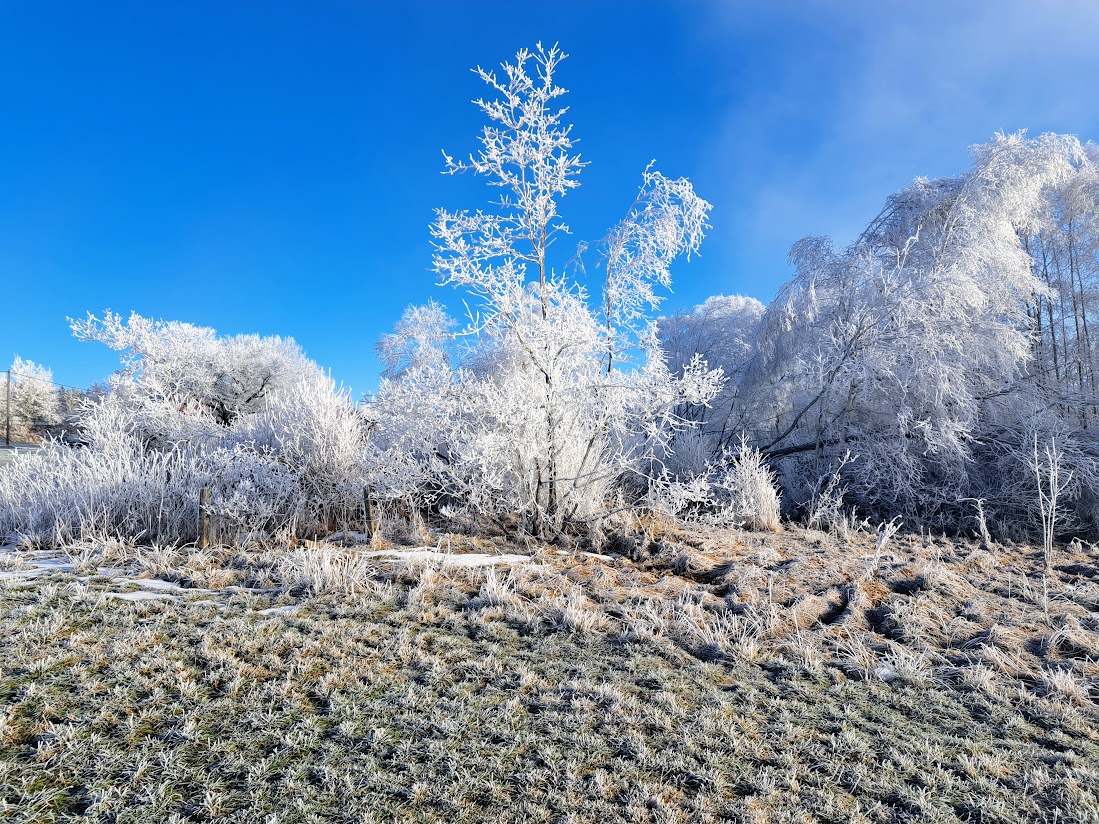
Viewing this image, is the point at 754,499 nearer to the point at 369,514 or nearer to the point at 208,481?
the point at 369,514

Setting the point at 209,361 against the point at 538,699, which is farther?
the point at 209,361

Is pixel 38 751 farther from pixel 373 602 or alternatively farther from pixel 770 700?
→ pixel 770 700

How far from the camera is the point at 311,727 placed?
2.21 metres

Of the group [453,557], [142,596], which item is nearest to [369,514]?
[453,557]

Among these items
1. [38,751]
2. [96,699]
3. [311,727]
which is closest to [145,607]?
[96,699]

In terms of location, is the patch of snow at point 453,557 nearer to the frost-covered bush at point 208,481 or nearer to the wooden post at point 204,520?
the frost-covered bush at point 208,481

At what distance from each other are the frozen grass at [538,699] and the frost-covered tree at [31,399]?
116ft

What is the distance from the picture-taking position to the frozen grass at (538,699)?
6.07ft

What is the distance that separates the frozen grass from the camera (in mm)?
1851

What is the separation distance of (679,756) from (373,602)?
93.3 inches

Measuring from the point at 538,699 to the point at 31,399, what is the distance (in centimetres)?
4033

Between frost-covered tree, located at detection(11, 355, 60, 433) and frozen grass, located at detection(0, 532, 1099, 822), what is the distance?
35.2 m

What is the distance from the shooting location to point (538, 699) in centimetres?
253

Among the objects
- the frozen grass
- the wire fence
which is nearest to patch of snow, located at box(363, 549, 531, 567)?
the frozen grass
